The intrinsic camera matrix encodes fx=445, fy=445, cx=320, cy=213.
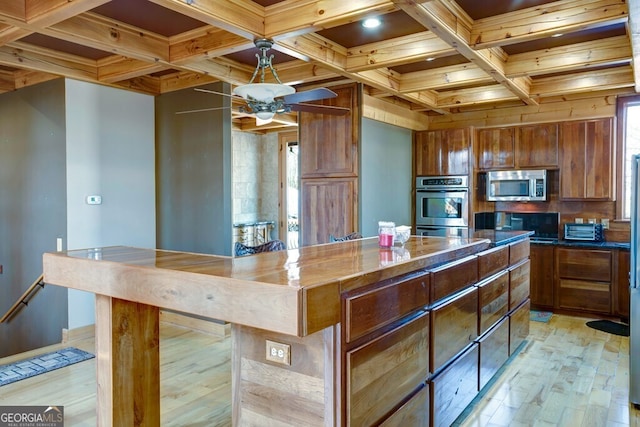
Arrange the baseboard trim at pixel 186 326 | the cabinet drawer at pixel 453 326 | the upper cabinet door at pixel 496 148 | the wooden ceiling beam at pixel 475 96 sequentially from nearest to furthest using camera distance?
the cabinet drawer at pixel 453 326
the baseboard trim at pixel 186 326
the wooden ceiling beam at pixel 475 96
the upper cabinet door at pixel 496 148

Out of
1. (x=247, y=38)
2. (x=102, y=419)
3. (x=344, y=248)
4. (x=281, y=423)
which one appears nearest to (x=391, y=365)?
(x=281, y=423)

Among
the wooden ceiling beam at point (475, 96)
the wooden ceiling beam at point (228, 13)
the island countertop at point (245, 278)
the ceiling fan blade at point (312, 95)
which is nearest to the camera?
the island countertop at point (245, 278)

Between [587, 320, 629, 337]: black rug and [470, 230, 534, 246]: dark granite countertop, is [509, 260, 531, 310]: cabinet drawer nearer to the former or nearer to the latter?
[470, 230, 534, 246]: dark granite countertop

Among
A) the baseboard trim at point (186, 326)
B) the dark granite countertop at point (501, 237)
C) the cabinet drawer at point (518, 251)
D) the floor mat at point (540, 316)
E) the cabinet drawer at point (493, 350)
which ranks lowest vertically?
the floor mat at point (540, 316)

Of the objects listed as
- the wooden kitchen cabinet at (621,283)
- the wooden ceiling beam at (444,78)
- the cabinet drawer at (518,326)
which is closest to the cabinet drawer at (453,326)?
the cabinet drawer at (518,326)

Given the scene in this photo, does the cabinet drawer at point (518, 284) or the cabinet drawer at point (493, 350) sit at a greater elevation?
the cabinet drawer at point (518, 284)

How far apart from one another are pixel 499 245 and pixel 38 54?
4309 mm

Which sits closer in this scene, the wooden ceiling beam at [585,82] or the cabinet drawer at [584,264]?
the wooden ceiling beam at [585,82]

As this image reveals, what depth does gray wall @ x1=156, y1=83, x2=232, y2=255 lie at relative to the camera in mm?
4625

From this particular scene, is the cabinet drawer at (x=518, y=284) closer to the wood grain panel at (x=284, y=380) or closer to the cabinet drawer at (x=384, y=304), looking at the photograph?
the cabinet drawer at (x=384, y=304)

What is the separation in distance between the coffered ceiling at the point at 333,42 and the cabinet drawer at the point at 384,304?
1671 mm

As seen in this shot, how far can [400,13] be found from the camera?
10.8ft
